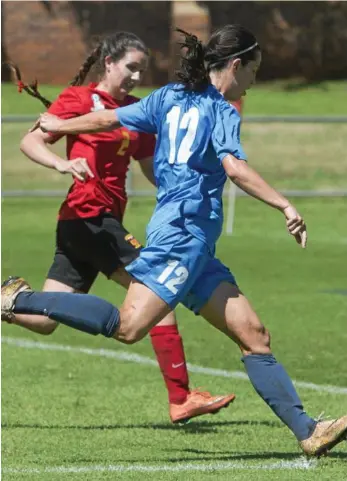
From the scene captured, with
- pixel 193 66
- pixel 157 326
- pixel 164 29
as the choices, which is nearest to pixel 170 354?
pixel 157 326

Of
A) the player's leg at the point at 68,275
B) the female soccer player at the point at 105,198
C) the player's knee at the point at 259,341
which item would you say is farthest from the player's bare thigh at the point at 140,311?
the player's leg at the point at 68,275

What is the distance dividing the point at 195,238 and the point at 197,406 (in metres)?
1.54

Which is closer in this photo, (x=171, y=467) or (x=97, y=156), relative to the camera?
(x=171, y=467)

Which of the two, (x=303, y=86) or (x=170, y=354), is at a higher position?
(x=170, y=354)

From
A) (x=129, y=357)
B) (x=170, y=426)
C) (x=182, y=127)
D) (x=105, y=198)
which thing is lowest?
(x=129, y=357)

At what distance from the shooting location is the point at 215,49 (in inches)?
266

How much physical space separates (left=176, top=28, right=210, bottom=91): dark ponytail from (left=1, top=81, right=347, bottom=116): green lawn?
25.2 m

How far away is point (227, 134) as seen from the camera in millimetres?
6492

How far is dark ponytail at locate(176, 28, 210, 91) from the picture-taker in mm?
6648

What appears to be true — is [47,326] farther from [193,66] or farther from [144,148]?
[193,66]

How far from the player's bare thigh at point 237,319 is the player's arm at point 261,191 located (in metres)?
0.60

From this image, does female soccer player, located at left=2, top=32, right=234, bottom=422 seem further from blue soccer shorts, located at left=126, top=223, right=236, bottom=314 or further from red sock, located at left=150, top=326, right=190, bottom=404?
blue soccer shorts, located at left=126, top=223, right=236, bottom=314

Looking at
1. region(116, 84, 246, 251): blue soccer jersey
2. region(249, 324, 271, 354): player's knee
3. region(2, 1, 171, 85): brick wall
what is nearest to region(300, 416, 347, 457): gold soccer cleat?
region(249, 324, 271, 354): player's knee

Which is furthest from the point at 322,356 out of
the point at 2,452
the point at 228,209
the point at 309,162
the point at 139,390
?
the point at 309,162
